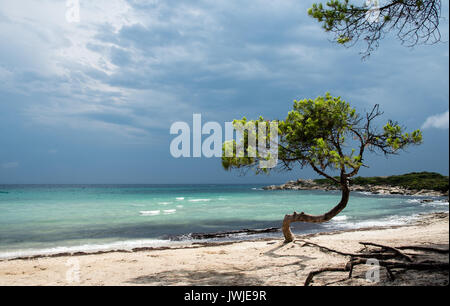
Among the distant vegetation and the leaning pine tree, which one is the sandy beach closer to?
the leaning pine tree

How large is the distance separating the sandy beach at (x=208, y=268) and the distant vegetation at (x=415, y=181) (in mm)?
68935

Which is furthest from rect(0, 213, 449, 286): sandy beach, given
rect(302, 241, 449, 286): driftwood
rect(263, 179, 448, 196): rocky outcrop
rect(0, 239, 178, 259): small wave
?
rect(263, 179, 448, 196): rocky outcrop

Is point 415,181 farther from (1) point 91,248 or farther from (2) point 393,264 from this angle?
(2) point 393,264

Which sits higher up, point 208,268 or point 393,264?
point 393,264

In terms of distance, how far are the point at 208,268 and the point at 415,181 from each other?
8524cm

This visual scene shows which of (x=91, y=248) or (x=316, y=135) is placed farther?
(x=91, y=248)

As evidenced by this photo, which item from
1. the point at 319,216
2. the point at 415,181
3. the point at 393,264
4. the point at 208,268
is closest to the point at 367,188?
the point at 415,181

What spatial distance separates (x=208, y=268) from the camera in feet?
29.2

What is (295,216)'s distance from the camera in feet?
36.2
